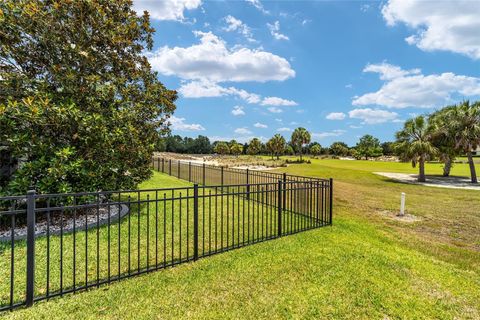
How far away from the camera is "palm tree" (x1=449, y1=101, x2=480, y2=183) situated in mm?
17016

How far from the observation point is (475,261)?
14.7 ft

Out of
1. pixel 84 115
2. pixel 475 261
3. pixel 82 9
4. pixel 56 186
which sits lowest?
pixel 475 261

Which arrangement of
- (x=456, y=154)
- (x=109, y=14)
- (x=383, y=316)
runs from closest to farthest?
(x=383, y=316), (x=109, y=14), (x=456, y=154)

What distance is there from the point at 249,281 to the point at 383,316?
1656 mm

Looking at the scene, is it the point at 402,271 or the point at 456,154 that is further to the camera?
the point at 456,154

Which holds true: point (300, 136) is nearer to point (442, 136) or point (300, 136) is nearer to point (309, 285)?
point (442, 136)

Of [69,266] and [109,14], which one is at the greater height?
[109,14]

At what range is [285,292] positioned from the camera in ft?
10.5

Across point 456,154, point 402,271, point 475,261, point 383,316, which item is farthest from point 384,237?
point 456,154

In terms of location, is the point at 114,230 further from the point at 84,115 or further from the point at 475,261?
the point at 475,261

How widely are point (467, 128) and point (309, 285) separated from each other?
21.2 m

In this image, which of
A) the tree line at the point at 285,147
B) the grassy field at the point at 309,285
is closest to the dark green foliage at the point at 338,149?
the tree line at the point at 285,147

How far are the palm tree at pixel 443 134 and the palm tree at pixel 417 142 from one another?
567mm

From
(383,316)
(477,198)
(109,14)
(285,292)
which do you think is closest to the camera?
(383,316)
